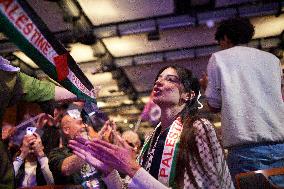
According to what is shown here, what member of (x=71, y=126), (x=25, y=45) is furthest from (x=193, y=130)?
(x=71, y=126)

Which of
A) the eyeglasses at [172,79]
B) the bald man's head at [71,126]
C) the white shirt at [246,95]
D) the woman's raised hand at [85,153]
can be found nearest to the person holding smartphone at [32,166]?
the bald man's head at [71,126]

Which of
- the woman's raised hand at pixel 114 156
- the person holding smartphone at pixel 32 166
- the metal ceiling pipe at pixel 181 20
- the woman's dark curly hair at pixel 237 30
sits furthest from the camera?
the metal ceiling pipe at pixel 181 20

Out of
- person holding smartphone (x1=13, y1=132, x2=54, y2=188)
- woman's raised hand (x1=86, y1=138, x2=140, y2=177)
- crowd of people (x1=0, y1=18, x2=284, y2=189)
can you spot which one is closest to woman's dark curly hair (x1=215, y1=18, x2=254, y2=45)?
crowd of people (x1=0, y1=18, x2=284, y2=189)

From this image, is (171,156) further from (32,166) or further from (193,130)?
(32,166)

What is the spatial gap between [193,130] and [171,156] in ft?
0.57

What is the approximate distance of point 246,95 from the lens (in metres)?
1.98

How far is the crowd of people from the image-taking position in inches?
55.7

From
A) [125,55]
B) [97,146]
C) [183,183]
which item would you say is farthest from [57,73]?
[125,55]

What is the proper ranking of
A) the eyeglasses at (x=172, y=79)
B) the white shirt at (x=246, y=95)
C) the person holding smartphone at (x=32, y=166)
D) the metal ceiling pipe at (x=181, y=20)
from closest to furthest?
the white shirt at (x=246, y=95) → the eyeglasses at (x=172, y=79) → the person holding smartphone at (x=32, y=166) → the metal ceiling pipe at (x=181, y=20)

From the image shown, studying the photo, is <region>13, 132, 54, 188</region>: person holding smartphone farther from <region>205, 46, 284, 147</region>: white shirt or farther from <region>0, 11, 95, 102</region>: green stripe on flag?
<region>0, 11, 95, 102</region>: green stripe on flag

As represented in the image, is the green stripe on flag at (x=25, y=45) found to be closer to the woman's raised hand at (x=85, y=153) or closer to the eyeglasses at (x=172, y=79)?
the woman's raised hand at (x=85, y=153)

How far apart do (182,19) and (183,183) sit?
600 cm

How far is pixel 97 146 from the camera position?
4.16 feet

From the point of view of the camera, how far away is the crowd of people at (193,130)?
1414 millimetres
